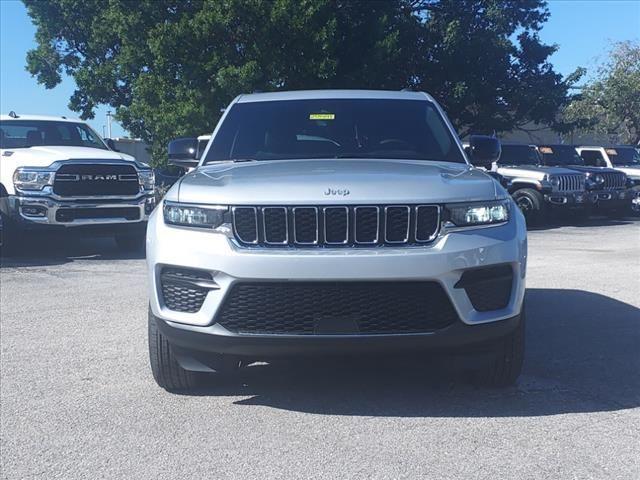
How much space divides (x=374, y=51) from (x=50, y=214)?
43.8ft

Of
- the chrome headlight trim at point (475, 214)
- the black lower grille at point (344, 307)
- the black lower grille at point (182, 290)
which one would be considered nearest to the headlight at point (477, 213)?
the chrome headlight trim at point (475, 214)

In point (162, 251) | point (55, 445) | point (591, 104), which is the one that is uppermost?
point (162, 251)

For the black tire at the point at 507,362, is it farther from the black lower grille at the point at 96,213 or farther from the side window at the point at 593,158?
the side window at the point at 593,158

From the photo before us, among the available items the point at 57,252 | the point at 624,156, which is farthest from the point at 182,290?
the point at 624,156

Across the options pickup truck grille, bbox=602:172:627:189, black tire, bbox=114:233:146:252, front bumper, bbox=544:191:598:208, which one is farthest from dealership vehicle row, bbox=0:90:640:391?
pickup truck grille, bbox=602:172:627:189

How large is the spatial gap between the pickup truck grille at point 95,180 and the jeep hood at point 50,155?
0.52ft

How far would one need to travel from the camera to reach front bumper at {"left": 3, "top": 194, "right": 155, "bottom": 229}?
35.5 feet

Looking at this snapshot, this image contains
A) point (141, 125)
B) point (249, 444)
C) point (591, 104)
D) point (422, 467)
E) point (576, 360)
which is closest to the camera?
point (422, 467)

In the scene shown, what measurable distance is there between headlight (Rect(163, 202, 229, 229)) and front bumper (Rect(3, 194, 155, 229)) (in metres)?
7.12

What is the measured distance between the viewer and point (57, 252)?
12250 mm

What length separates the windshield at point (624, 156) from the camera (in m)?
21.2

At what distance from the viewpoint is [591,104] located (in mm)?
36969

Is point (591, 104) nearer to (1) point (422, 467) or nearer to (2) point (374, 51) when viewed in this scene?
(2) point (374, 51)

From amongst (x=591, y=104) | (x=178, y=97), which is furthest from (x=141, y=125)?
(x=591, y=104)
